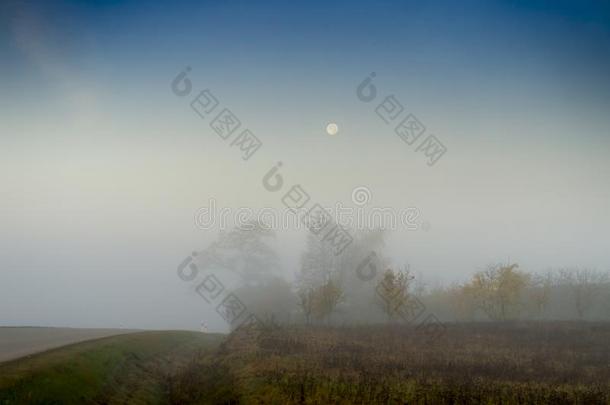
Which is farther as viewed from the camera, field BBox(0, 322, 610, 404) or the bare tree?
the bare tree

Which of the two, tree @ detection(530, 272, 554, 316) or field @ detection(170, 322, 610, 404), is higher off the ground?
field @ detection(170, 322, 610, 404)

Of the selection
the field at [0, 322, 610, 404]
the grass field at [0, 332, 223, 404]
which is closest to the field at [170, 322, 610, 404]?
the field at [0, 322, 610, 404]

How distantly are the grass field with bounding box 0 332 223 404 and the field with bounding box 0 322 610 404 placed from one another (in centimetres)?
7

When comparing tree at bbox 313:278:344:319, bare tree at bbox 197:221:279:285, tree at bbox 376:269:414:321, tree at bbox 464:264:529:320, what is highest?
bare tree at bbox 197:221:279:285

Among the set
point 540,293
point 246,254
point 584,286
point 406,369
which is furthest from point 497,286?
point 406,369

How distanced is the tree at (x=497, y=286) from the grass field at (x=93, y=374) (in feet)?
155

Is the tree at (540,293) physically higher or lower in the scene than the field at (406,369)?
lower

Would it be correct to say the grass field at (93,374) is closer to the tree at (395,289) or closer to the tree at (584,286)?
the tree at (395,289)

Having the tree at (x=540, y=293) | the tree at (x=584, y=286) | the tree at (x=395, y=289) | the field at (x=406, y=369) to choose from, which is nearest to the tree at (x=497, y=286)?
the tree at (x=540, y=293)

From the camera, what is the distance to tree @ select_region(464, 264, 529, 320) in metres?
60.8

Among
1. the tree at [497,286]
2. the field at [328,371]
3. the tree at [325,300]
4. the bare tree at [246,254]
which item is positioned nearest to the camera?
the field at [328,371]

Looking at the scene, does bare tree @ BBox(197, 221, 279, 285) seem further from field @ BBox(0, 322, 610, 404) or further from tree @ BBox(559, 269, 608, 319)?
tree @ BBox(559, 269, 608, 319)

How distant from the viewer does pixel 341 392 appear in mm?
17641

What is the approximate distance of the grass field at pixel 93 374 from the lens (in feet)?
52.2
